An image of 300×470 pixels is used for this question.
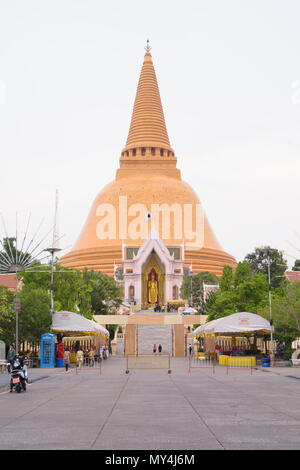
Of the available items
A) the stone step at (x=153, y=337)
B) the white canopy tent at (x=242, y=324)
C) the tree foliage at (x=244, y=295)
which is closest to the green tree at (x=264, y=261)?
the stone step at (x=153, y=337)

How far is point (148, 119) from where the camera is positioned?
3829 inches

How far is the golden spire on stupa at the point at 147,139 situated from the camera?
9669 cm

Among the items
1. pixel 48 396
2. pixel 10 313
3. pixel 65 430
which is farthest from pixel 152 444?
pixel 10 313

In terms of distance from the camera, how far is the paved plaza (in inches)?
391

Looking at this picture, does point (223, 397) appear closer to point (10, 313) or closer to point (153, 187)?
point (10, 313)

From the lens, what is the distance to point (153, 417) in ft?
43.0

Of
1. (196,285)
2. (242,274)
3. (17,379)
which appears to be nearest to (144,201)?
(196,285)

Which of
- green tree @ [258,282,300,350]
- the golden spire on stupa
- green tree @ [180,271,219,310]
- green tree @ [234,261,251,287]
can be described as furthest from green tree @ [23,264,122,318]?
the golden spire on stupa

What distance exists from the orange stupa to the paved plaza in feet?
207

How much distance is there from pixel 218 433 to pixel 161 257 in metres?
70.0

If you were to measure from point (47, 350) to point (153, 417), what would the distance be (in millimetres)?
24914

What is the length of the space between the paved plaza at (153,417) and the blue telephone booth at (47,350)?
13.1 m

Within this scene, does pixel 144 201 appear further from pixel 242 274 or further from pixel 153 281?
pixel 242 274

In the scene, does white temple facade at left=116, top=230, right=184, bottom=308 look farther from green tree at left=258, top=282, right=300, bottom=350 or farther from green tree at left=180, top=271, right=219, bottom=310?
green tree at left=258, top=282, right=300, bottom=350
